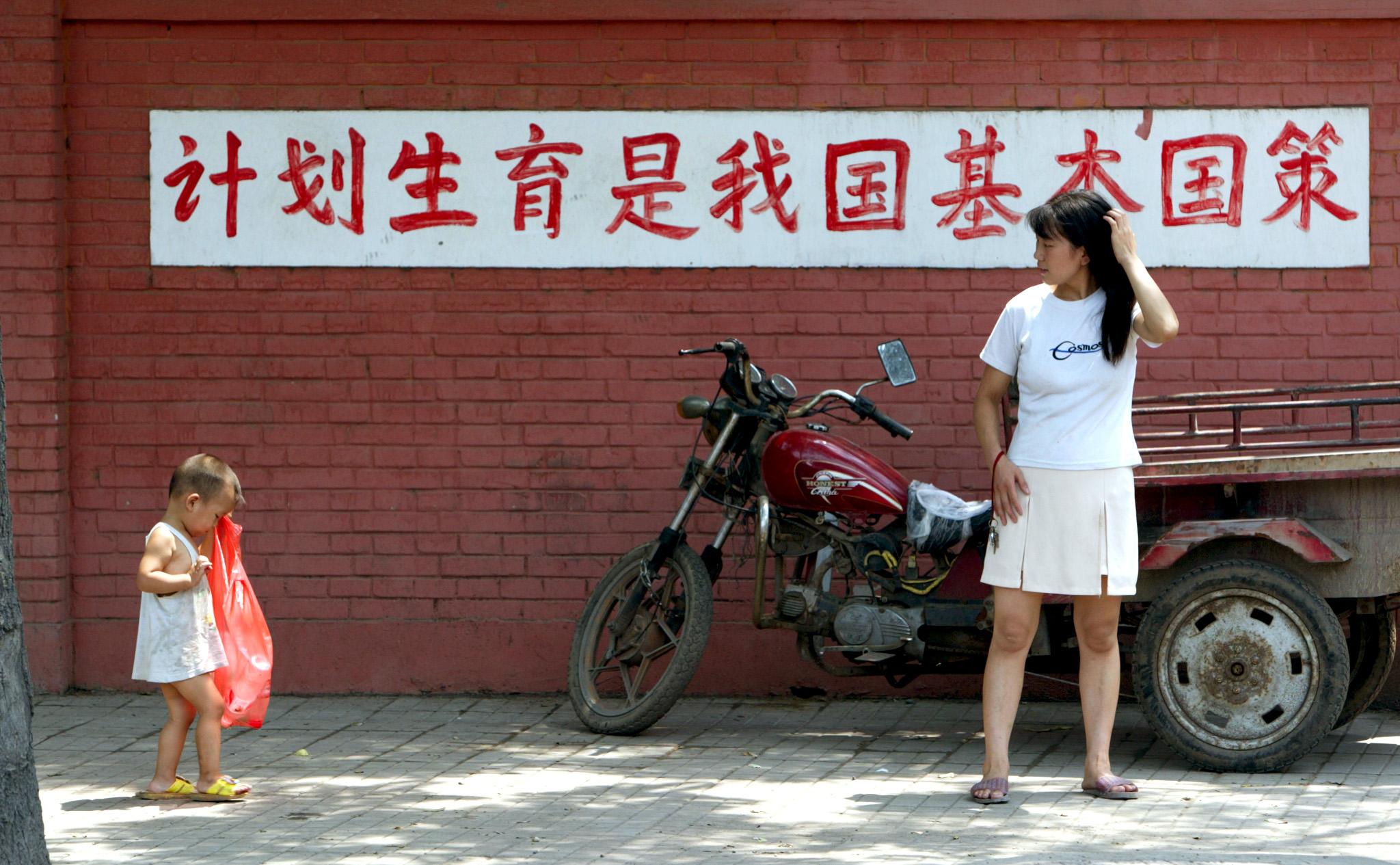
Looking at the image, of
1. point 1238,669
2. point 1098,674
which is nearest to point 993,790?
point 1098,674

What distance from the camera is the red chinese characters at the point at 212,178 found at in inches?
291

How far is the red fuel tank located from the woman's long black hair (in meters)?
1.14

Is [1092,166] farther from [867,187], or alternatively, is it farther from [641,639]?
[641,639]

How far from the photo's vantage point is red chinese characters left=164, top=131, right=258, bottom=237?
7.38 m

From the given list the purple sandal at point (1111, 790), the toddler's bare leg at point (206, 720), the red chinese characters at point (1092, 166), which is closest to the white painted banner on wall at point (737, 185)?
the red chinese characters at point (1092, 166)

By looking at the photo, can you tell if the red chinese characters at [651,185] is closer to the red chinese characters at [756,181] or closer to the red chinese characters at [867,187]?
the red chinese characters at [756,181]

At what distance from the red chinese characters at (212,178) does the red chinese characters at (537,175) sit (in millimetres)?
1139

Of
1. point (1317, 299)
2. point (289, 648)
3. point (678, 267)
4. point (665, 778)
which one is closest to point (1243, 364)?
point (1317, 299)

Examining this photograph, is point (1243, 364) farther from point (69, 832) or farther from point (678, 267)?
point (69, 832)

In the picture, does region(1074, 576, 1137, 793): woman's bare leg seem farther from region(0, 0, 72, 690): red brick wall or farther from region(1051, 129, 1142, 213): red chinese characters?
region(0, 0, 72, 690): red brick wall

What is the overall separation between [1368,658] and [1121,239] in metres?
2.06

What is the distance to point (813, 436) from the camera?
633 centimetres

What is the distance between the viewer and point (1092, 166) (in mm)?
7160

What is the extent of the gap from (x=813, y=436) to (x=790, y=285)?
1133mm
